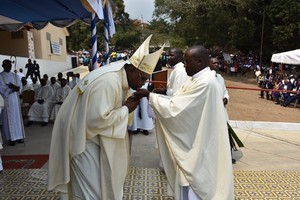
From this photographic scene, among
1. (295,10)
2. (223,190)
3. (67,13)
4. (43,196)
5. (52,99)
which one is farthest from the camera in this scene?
(295,10)

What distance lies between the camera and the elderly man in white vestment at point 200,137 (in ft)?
8.76

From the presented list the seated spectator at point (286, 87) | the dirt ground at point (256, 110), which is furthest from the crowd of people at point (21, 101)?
the seated spectator at point (286, 87)

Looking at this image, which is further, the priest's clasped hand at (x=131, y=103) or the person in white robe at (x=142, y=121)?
the person in white robe at (x=142, y=121)

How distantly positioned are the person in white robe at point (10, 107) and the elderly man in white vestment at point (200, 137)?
416 cm

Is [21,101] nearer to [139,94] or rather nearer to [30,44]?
[139,94]

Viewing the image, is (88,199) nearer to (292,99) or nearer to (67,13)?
(67,13)

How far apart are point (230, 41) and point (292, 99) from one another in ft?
43.1

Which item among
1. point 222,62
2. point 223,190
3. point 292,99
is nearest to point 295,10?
point 222,62

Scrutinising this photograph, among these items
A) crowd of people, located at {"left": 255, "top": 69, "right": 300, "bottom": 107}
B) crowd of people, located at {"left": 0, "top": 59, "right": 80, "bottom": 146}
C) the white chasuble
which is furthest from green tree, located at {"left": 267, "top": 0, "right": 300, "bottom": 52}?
the white chasuble

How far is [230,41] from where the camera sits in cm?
2602

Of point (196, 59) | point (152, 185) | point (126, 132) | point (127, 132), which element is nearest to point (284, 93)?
point (152, 185)

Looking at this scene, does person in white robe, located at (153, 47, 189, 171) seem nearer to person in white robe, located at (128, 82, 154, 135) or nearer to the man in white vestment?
the man in white vestment

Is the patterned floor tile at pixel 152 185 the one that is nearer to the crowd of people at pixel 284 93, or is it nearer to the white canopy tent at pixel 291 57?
the crowd of people at pixel 284 93

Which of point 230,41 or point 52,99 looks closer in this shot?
point 52,99
